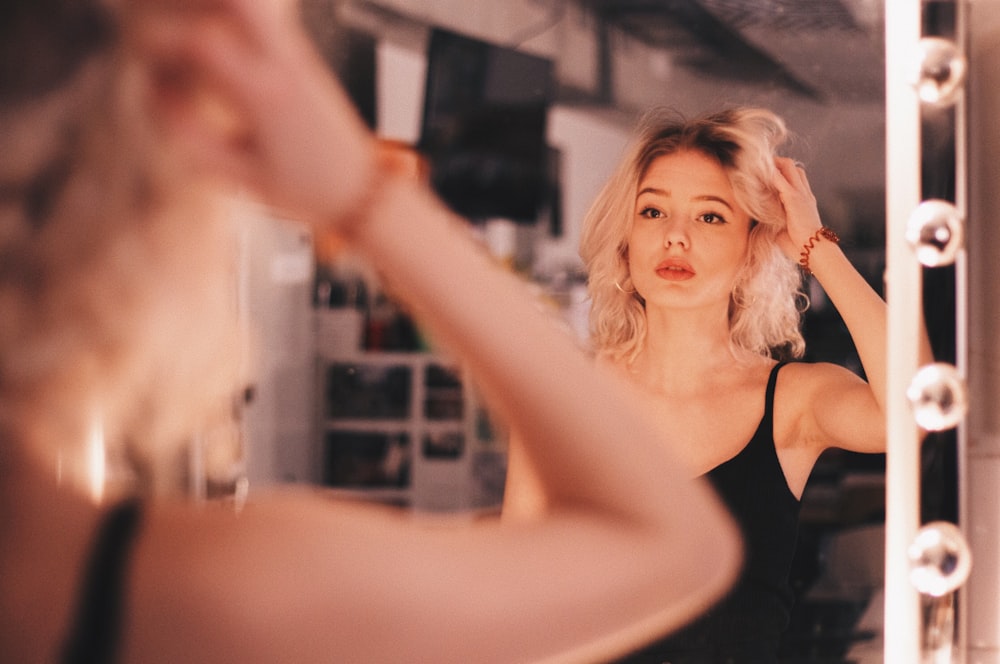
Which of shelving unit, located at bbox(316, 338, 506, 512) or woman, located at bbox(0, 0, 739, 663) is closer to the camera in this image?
woman, located at bbox(0, 0, 739, 663)

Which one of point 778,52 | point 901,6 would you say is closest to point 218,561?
point 778,52

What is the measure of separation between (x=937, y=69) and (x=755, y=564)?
0.65 m

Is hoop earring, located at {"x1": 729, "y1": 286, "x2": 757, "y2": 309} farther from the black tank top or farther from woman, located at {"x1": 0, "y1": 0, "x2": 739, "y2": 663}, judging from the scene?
woman, located at {"x1": 0, "y1": 0, "x2": 739, "y2": 663}

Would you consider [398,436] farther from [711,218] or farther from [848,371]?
[848,371]

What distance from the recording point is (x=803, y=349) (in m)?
0.99

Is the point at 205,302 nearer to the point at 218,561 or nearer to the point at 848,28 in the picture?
the point at 218,561

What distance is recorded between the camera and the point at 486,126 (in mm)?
936

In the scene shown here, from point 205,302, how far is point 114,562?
0.29 metres

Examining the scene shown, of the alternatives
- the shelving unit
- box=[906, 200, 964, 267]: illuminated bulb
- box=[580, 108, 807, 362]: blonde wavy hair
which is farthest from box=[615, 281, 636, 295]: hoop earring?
box=[906, 200, 964, 267]: illuminated bulb

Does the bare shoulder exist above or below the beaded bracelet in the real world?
below

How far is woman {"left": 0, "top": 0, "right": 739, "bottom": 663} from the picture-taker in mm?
707

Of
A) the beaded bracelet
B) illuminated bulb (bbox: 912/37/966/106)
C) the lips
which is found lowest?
the lips

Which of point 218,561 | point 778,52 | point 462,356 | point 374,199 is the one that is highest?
point 778,52

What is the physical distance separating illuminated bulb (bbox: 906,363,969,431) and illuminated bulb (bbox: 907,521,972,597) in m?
0.13
